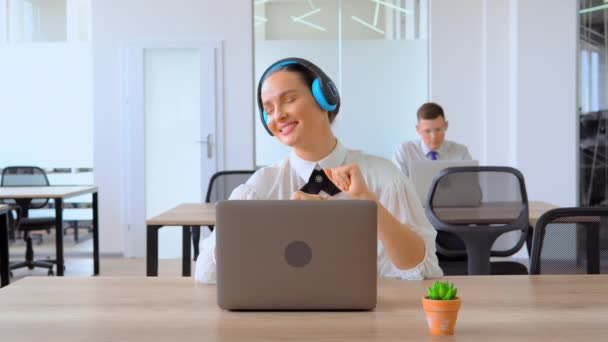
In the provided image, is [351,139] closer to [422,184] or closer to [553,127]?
[553,127]

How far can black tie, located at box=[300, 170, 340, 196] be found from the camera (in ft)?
7.22

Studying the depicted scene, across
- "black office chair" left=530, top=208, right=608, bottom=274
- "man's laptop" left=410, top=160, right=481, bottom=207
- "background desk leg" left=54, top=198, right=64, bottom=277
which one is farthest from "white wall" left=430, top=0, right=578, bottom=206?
"black office chair" left=530, top=208, right=608, bottom=274

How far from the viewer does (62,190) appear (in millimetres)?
6746

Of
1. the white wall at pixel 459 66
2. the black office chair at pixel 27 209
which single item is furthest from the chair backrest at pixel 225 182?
the white wall at pixel 459 66

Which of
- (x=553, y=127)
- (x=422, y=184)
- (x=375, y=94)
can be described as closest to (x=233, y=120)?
(x=375, y=94)

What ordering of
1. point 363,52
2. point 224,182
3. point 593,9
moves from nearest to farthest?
1. point 224,182
2. point 593,9
3. point 363,52

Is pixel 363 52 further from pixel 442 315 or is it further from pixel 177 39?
pixel 442 315

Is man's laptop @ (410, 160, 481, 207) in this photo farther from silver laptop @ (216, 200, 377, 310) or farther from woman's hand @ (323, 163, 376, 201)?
silver laptop @ (216, 200, 377, 310)

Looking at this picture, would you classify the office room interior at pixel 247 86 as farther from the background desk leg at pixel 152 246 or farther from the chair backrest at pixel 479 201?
the background desk leg at pixel 152 246

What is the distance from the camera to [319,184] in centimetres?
221

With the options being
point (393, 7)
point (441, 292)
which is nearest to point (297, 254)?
point (441, 292)

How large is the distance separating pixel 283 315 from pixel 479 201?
9.92ft

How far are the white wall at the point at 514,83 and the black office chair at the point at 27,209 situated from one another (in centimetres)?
366

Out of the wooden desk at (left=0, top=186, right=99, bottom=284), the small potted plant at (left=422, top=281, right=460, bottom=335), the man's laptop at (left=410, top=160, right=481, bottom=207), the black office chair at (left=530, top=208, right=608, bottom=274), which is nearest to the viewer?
the small potted plant at (left=422, top=281, right=460, bottom=335)
